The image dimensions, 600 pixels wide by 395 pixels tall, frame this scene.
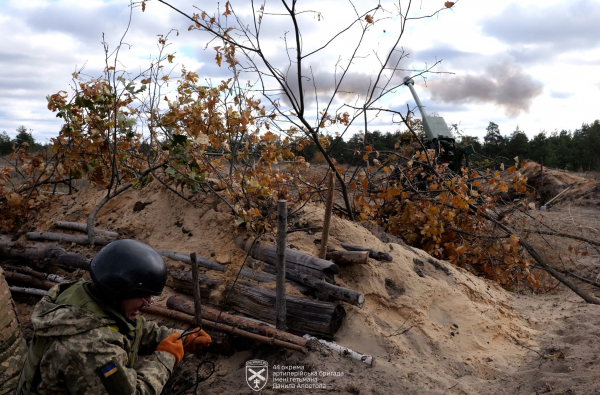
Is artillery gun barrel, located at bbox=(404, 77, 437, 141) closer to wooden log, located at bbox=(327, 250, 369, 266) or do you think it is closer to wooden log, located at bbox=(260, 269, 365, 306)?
wooden log, located at bbox=(327, 250, 369, 266)

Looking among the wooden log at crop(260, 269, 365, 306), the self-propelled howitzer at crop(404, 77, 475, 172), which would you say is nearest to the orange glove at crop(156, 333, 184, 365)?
the wooden log at crop(260, 269, 365, 306)

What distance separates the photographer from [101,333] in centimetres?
224

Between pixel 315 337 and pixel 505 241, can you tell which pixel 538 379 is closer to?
pixel 315 337

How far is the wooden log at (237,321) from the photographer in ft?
12.3

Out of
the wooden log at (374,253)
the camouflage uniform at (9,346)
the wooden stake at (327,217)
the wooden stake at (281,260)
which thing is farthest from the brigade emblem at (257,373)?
the camouflage uniform at (9,346)

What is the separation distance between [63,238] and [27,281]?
0.70 m

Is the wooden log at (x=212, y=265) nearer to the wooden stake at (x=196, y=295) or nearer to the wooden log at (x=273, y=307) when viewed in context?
the wooden log at (x=273, y=307)

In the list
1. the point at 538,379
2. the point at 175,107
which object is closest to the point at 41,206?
the point at 175,107

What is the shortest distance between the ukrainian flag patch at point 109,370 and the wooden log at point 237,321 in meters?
1.75

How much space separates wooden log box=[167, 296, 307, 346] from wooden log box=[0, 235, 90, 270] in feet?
5.89

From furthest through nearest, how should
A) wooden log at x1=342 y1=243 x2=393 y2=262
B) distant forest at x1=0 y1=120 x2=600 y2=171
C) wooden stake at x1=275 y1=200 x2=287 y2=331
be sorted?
distant forest at x1=0 y1=120 x2=600 y2=171, wooden log at x1=342 y1=243 x2=393 y2=262, wooden stake at x1=275 y1=200 x2=287 y2=331

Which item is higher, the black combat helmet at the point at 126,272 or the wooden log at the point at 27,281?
the black combat helmet at the point at 126,272

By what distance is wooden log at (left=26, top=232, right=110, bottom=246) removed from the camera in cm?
575

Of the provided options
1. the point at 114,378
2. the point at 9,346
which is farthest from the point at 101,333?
the point at 9,346
